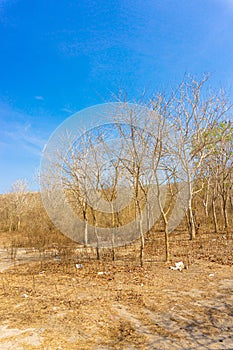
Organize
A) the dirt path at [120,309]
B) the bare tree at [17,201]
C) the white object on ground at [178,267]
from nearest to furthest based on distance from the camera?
the dirt path at [120,309]
the white object on ground at [178,267]
the bare tree at [17,201]

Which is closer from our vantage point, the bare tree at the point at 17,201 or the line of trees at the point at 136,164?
the line of trees at the point at 136,164

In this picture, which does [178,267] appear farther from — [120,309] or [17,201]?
[17,201]

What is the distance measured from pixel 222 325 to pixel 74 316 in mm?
2291

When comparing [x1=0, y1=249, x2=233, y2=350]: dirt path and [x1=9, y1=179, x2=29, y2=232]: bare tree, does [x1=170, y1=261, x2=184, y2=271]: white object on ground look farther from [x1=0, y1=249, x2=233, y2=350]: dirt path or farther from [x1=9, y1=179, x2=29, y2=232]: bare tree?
[x1=9, y1=179, x2=29, y2=232]: bare tree

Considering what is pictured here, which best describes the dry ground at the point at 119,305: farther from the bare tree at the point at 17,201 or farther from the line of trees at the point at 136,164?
the bare tree at the point at 17,201

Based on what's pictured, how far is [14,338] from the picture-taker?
3338 millimetres

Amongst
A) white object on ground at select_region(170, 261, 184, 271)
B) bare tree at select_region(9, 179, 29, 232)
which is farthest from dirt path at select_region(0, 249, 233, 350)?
bare tree at select_region(9, 179, 29, 232)

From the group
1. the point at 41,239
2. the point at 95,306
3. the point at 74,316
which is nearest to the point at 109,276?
the point at 95,306

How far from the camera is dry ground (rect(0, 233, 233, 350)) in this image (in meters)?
3.26

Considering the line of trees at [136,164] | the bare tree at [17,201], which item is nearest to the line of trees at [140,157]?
the line of trees at [136,164]

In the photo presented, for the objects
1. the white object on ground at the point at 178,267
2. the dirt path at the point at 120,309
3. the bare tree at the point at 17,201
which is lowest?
the dirt path at the point at 120,309

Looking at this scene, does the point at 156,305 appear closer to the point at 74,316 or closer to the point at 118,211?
the point at 74,316

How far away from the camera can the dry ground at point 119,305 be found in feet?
10.7

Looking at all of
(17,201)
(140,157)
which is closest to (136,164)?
(140,157)
